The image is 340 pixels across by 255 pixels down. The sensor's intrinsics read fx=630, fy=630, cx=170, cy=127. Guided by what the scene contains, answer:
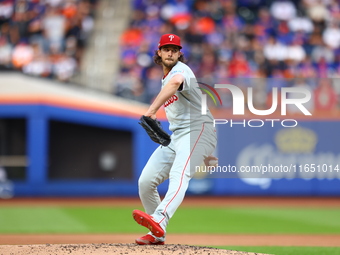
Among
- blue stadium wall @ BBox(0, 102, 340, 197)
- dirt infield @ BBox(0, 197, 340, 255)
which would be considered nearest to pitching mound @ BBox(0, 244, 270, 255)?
dirt infield @ BBox(0, 197, 340, 255)

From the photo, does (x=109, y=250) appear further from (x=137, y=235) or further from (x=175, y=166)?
(x=137, y=235)

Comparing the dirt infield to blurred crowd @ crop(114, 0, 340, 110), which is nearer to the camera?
the dirt infield

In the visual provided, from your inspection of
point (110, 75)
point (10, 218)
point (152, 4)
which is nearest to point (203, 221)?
point (10, 218)

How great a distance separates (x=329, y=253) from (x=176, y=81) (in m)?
2.74

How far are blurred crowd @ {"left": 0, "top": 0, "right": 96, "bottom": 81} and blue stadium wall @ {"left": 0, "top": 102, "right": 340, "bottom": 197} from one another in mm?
1156

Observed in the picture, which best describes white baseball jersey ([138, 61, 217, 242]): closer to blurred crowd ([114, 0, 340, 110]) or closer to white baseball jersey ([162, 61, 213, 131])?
white baseball jersey ([162, 61, 213, 131])

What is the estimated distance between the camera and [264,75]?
1474cm

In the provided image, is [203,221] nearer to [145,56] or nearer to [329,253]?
[329,253]

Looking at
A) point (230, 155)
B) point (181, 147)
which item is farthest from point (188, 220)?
point (181, 147)

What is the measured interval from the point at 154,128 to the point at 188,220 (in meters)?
5.32

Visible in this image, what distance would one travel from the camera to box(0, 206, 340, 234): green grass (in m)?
8.77

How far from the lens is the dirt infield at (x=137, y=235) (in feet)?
15.8

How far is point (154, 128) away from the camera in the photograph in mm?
4926

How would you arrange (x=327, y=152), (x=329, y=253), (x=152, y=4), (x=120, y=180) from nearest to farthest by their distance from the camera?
1. (x=329, y=253)
2. (x=327, y=152)
3. (x=120, y=180)
4. (x=152, y=4)
